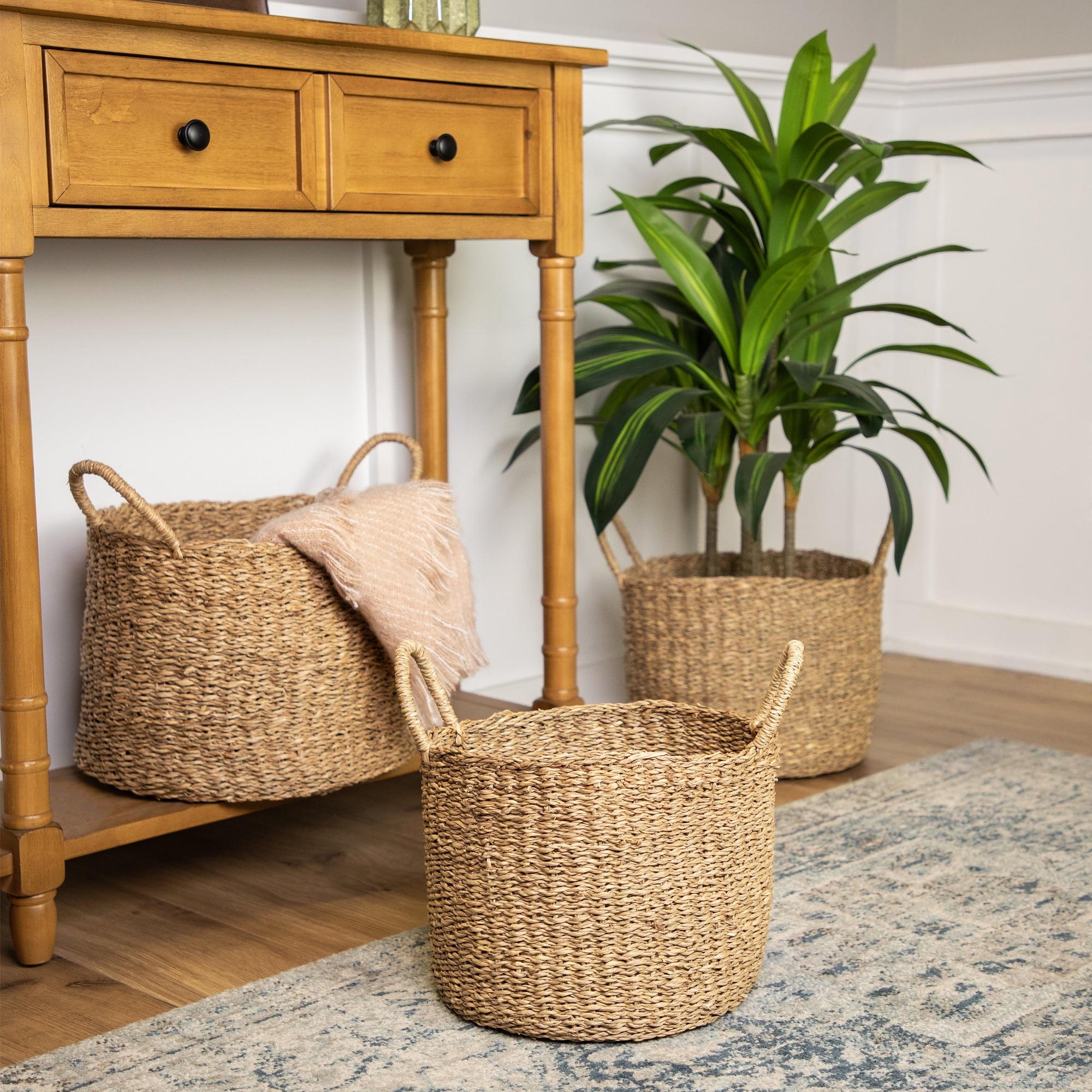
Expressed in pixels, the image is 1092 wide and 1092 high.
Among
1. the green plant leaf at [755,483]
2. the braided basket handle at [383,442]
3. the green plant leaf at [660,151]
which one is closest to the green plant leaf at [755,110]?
the green plant leaf at [660,151]

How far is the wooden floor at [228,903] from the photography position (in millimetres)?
1379

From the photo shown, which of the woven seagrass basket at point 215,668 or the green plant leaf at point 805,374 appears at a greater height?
the green plant leaf at point 805,374

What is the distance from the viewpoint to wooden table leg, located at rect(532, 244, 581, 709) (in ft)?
5.89

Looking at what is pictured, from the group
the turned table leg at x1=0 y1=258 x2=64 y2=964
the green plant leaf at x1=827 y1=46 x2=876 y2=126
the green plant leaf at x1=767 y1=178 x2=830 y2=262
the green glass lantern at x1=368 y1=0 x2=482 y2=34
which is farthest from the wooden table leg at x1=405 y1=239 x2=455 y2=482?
the turned table leg at x1=0 y1=258 x2=64 y2=964

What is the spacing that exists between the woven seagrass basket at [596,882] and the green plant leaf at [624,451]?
2.12 ft

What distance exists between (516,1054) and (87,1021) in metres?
0.39

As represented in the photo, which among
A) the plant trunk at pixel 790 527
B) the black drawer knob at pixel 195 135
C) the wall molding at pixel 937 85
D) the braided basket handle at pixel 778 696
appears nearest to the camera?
the braided basket handle at pixel 778 696

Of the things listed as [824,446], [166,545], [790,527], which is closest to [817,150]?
[824,446]

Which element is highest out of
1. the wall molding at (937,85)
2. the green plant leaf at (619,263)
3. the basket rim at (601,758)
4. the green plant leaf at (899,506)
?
the wall molding at (937,85)

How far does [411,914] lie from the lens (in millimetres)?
1577

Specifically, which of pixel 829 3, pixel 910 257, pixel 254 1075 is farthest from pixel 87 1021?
pixel 829 3

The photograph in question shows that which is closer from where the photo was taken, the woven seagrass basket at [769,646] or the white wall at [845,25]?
the woven seagrass basket at [769,646]

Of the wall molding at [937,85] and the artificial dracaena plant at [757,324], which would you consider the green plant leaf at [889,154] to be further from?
the wall molding at [937,85]

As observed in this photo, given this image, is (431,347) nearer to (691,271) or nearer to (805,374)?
(691,271)
